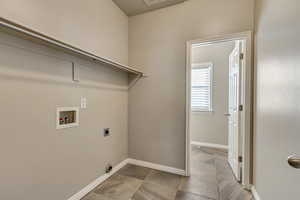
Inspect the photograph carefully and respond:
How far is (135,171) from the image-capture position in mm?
2551

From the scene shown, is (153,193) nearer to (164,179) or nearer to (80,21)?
(164,179)

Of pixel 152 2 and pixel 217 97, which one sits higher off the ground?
pixel 152 2

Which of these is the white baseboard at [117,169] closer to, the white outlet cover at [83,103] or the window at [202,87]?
the white outlet cover at [83,103]

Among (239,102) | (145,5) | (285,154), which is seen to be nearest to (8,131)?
(285,154)

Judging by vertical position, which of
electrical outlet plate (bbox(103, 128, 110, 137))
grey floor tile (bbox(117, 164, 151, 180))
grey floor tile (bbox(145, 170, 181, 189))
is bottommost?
grey floor tile (bbox(145, 170, 181, 189))

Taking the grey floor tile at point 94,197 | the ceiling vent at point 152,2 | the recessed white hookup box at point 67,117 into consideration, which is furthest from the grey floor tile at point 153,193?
the ceiling vent at point 152,2

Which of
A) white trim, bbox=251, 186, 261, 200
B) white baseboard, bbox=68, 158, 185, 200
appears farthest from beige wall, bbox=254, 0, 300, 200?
white baseboard, bbox=68, 158, 185, 200

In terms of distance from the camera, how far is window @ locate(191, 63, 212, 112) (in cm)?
397

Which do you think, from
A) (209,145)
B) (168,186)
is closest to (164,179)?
(168,186)

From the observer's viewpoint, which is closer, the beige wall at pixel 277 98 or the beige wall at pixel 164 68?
the beige wall at pixel 277 98

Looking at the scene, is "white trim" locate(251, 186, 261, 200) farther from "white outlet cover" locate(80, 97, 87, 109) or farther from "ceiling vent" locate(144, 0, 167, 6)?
"ceiling vent" locate(144, 0, 167, 6)

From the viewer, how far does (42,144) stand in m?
1.45

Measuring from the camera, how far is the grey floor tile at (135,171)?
7.95 feet

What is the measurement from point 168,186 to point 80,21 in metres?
2.63
